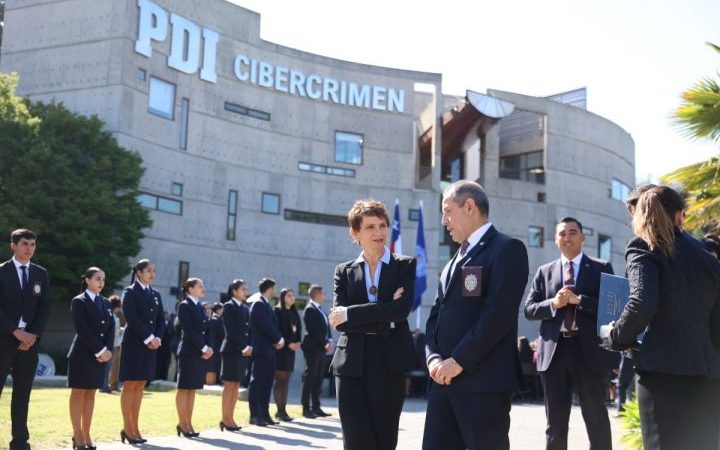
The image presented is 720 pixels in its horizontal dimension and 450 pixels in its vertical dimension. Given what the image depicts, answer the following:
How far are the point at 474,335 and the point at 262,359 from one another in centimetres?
851

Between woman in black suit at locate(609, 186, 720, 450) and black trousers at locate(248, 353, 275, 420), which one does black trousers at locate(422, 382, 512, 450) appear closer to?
woman in black suit at locate(609, 186, 720, 450)

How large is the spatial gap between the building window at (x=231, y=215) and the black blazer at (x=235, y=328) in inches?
799

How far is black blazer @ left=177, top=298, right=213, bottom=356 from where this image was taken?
35.1ft

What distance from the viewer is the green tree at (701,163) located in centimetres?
927

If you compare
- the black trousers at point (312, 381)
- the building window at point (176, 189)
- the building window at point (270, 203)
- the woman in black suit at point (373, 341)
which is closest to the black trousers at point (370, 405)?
the woman in black suit at point (373, 341)

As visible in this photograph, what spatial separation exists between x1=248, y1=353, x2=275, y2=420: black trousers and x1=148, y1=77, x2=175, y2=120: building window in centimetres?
1959

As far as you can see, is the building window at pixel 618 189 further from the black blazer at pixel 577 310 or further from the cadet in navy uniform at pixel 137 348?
the black blazer at pixel 577 310

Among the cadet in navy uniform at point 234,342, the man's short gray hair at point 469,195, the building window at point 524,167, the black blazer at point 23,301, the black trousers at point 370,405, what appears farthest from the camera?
the building window at point 524,167

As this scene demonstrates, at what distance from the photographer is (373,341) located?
538 centimetres

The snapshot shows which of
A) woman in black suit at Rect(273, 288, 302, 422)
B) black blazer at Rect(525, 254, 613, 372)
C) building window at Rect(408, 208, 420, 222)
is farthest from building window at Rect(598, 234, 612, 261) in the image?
black blazer at Rect(525, 254, 613, 372)

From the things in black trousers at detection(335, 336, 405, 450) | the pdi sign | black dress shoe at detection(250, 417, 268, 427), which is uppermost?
the pdi sign

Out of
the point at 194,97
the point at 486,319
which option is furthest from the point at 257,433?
the point at 194,97

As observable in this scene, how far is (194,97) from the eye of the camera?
3116 centimetres

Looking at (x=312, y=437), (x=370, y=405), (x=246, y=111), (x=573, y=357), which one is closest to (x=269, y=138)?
(x=246, y=111)
